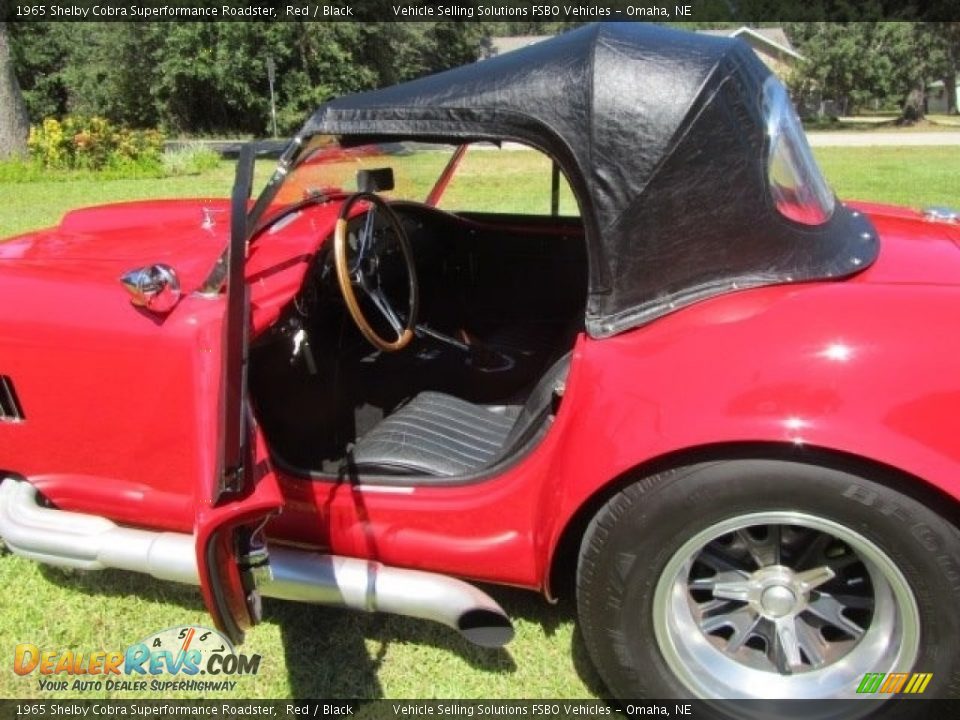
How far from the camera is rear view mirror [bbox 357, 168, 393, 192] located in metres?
2.76

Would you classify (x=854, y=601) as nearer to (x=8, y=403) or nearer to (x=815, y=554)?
(x=815, y=554)

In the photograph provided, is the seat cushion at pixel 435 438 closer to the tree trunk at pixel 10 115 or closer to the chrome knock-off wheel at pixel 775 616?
the chrome knock-off wheel at pixel 775 616

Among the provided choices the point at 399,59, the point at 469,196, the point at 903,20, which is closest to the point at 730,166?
the point at 469,196

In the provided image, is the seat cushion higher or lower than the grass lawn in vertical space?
higher

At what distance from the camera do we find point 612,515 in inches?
69.0

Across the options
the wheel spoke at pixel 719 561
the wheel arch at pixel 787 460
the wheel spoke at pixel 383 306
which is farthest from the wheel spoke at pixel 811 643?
the wheel spoke at pixel 383 306

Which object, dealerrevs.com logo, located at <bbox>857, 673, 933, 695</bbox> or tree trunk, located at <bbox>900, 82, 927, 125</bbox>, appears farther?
tree trunk, located at <bbox>900, 82, 927, 125</bbox>

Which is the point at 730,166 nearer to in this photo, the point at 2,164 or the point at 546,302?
the point at 546,302

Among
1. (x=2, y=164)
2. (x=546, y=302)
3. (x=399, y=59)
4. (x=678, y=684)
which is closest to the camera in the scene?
(x=678, y=684)

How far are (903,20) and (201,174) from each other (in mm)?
33473

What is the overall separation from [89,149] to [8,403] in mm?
13963

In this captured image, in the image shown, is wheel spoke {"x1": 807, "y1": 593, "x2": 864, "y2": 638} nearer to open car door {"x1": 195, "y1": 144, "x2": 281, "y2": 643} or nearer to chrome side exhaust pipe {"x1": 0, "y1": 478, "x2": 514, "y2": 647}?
chrome side exhaust pipe {"x1": 0, "y1": 478, "x2": 514, "y2": 647}

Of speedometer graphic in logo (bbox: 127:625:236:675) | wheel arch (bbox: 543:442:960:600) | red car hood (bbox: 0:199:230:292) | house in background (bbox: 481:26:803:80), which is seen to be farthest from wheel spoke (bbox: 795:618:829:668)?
house in background (bbox: 481:26:803:80)

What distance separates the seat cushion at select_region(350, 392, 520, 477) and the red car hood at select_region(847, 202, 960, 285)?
117cm
